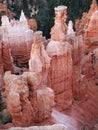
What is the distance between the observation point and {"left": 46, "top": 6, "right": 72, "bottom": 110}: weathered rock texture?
482 inches

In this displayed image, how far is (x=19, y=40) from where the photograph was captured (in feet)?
50.5

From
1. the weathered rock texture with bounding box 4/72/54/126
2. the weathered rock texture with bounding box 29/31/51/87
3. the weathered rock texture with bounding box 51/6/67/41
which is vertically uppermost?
the weathered rock texture with bounding box 51/6/67/41

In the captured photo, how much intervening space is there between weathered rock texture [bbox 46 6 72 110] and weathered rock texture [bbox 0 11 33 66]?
2.87 m

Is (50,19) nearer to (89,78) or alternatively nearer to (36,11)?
(36,11)

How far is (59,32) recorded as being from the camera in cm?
1246

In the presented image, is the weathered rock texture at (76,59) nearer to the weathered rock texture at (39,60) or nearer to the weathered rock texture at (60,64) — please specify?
the weathered rock texture at (60,64)

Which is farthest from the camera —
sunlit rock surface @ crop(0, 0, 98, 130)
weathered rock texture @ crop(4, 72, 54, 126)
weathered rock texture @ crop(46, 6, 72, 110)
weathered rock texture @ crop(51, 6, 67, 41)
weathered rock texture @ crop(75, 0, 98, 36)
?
weathered rock texture @ crop(75, 0, 98, 36)

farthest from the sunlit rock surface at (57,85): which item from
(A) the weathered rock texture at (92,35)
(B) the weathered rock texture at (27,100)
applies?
(A) the weathered rock texture at (92,35)

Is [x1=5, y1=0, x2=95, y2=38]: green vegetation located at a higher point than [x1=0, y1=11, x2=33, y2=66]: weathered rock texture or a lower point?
higher

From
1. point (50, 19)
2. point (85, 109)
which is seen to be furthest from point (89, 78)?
point (50, 19)

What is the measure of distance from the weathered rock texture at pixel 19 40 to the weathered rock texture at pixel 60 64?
9.40 ft

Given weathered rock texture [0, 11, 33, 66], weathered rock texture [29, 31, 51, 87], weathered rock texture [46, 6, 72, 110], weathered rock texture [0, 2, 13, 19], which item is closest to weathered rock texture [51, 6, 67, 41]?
weathered rock texture [46, 6, 72, 110]

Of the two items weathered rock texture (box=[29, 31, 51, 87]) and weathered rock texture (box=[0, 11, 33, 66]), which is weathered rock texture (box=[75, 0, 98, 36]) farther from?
weathered rock texture (box=[29, 31, 51, 87])

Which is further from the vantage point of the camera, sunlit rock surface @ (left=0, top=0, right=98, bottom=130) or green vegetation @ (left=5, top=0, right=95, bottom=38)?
green vegetation @ (left=5, top=0, right=95, bottom=38)
